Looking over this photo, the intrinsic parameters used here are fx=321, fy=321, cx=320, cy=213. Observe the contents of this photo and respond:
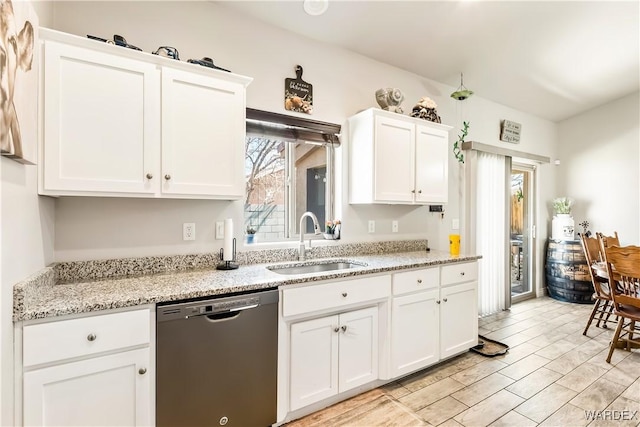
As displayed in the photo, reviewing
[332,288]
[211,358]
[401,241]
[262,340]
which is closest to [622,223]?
[401,241]

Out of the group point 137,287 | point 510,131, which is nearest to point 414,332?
point 137,287

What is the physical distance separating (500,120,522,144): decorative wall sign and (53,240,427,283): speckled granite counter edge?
277 cm

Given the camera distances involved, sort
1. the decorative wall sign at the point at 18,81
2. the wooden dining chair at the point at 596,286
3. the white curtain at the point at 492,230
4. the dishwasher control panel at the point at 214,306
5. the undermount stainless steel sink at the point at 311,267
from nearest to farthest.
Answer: the decorative wall sign at the point at 18,81, the dishwasher control panel at the point at 214,306, the undermount stainless steel sink at the point at 311,267, the wooden dining chair at the point at 596,286, the white curtain at the point at 492,230

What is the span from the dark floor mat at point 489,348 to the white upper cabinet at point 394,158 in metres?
1.38

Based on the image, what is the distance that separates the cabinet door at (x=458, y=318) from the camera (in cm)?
257

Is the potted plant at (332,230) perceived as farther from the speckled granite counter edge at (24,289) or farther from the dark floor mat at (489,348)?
the speckled granite counter edge at (24,289)

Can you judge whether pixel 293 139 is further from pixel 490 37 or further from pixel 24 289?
pixel 490 37

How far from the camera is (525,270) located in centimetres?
479

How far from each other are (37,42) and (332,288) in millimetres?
1877

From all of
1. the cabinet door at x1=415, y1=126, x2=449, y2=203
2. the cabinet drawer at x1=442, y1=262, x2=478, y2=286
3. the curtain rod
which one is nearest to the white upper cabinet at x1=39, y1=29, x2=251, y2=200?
the cabinet door at x1=415, y1=126, x2=449, y2=203

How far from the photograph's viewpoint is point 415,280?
2383 millimetres

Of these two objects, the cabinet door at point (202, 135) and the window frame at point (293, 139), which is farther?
the window frame at point (293, 139)

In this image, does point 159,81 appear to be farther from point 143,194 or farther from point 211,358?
point 211,358

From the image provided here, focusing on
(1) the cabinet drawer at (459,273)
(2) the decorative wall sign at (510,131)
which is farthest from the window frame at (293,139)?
(2) the decorative wall sign at (510,131)
